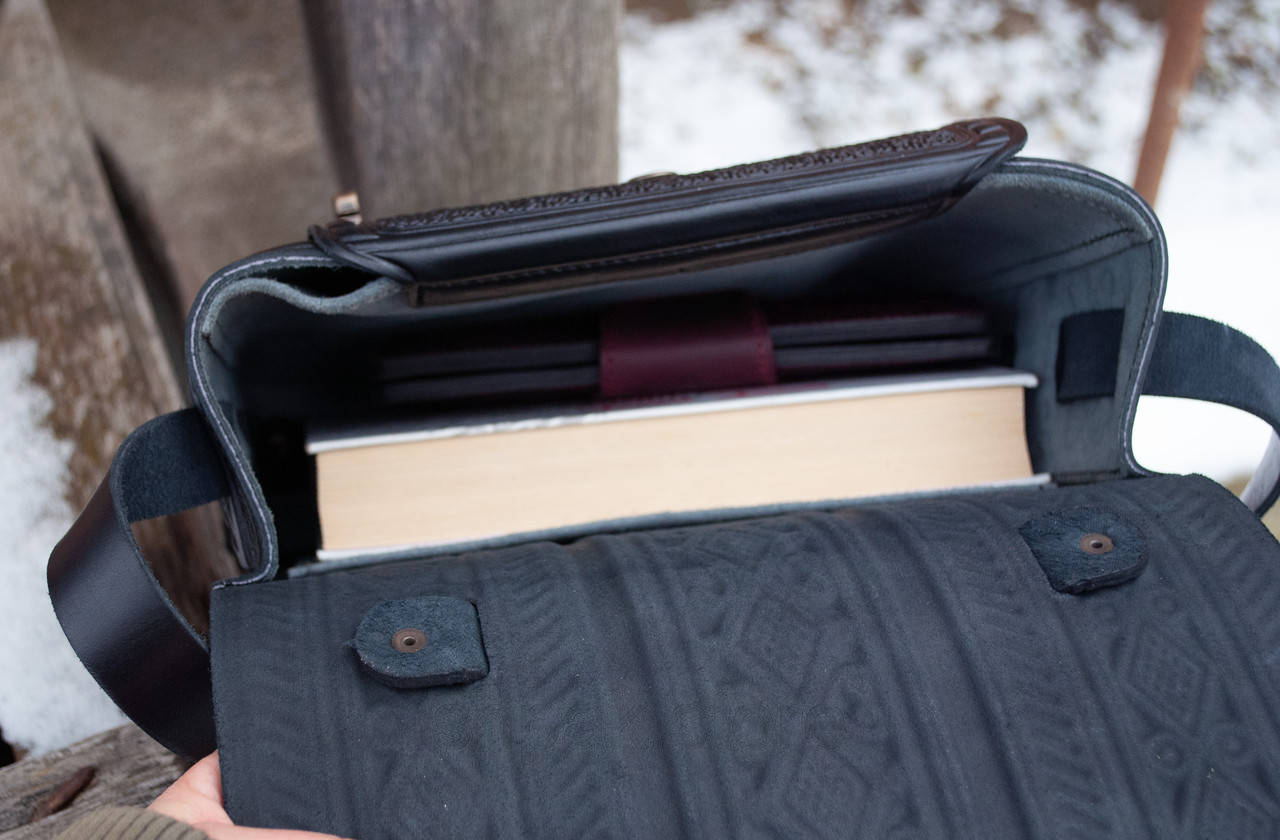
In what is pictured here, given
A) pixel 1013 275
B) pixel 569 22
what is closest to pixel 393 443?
pixel 1013 275

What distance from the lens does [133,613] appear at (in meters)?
0.53

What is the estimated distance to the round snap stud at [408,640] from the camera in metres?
0.51

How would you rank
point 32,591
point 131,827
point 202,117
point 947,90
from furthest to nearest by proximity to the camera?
point 947,90 < point 202,117 < point 32,591 < point 131,827

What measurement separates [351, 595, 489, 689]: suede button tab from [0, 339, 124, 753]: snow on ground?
43 cm

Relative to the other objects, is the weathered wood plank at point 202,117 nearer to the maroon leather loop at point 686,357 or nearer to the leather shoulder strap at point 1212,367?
the maroon leather loop at point 686,357

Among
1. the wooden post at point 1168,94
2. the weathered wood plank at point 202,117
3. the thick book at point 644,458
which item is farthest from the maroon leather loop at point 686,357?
the wooden post at point 1168,94

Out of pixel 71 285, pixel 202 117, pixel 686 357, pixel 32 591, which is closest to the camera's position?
pixel 686 357

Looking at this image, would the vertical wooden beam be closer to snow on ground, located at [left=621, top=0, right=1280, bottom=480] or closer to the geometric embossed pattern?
the geometric embossed pattern

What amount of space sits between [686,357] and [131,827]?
0.44 m

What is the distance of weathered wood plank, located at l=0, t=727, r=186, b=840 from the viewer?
68 cm

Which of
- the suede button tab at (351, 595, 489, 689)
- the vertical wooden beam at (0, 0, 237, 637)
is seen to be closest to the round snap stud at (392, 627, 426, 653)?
the suede button tab at (351, 595, 489, 689)

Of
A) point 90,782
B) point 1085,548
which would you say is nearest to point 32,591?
point 90,782

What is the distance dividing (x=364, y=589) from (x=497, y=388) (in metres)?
0.20

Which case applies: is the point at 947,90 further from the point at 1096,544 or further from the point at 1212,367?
the point at 1096,544
